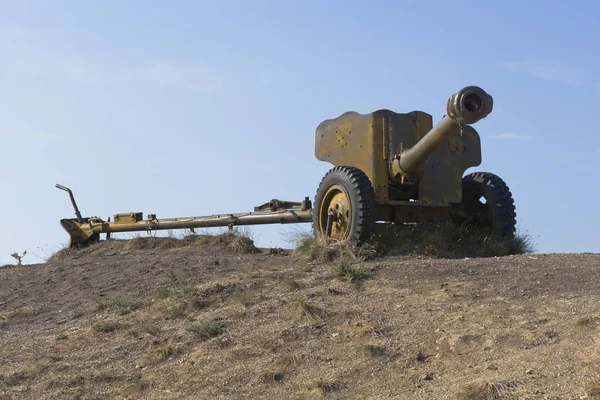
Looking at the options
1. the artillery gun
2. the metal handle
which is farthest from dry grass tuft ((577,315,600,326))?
the metal handle

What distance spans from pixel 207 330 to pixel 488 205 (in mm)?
4932

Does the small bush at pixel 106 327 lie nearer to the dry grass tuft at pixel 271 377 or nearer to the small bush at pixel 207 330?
the small bush at pixel 207 330

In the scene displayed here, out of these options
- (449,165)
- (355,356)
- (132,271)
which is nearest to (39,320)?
→ (132,271)

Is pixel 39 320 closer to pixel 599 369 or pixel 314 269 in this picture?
pixel 314 269

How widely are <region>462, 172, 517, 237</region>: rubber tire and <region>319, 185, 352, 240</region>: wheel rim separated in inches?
83.3

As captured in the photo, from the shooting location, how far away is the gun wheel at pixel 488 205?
10469 millimetres

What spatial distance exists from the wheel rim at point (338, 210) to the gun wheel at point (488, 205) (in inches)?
74.1

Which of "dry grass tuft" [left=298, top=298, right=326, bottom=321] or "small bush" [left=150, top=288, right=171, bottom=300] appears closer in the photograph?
"dry grass tuft" [left=298, top=298, right=326, bottom=321]

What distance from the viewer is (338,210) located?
9867 mm

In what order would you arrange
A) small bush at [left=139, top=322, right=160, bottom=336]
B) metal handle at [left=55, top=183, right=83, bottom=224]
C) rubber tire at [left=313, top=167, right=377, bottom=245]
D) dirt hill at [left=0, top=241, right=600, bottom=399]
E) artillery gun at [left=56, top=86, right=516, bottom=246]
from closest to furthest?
dirt hill at [left=0, top=241, right=600, bottom=399], small bush at [left=139, top=322, right=160, bottom=336], rubber tire at [left=313, top=167, right=377, bottom=245], artillery gun at [left=56, top=86, right=516, bottom=246], metal handle at [left=55, top=183, right=83, bottom=224]

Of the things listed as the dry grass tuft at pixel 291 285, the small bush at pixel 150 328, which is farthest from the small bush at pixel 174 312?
the dry grass tuft at pixel 291 285

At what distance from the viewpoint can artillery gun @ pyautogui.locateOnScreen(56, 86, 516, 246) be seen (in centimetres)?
959

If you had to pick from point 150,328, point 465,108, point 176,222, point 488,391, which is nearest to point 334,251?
point 465,108

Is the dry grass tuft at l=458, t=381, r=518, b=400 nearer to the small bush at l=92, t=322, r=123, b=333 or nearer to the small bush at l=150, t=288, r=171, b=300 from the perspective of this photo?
A: the small bush at l=92, t=322, r=123, b=333
